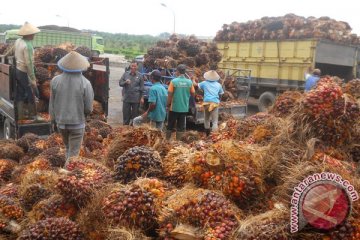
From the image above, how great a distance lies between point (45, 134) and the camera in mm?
8297

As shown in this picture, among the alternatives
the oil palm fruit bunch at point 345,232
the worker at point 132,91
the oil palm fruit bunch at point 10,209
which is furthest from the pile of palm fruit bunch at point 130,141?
the worker at point 132,91

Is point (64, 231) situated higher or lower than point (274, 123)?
lower

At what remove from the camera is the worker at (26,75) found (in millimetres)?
7824

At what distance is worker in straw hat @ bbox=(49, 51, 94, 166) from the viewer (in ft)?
17.8

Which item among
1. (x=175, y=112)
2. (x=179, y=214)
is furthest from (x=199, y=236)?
(x=175, y=112)

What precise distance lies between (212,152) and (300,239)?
40.0 inches

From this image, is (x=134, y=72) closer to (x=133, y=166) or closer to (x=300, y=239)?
(x=133, y=166)

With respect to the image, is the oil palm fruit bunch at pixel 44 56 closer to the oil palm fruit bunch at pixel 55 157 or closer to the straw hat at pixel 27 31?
the straw hat at pixel 27 31

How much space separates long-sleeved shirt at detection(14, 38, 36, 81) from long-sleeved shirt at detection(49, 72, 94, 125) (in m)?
2.67

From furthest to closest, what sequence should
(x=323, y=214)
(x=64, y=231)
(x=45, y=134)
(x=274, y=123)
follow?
(x=45, y=134) < (x=274, y=123) < (x=64, y=231) < (x=323, y=214)

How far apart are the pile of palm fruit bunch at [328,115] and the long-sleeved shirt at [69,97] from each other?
3239mm

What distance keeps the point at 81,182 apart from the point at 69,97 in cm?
246

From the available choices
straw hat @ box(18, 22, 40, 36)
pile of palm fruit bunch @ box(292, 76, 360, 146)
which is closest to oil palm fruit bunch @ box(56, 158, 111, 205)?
pile of palm fruit bunch @ box(292, 76, 360, 146)

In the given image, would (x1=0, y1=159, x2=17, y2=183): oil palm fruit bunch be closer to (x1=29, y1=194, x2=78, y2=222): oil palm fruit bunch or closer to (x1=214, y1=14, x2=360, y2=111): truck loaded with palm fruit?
(x1=29, y1=194, x2=78, y2=222): oil palm fruit bunch
